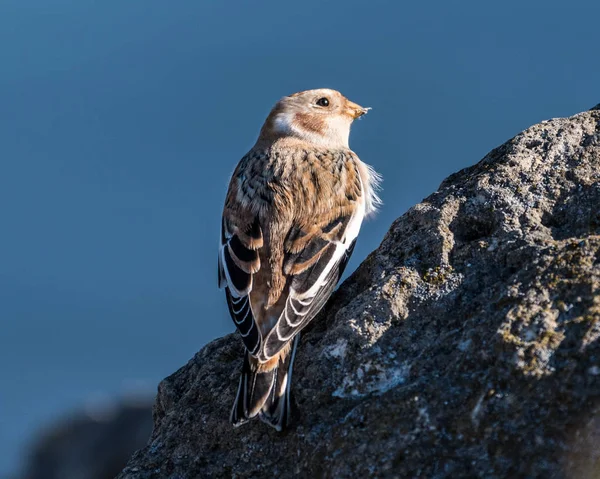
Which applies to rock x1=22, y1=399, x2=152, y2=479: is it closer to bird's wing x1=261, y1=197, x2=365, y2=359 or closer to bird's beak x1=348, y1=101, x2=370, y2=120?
bird's beak x1=348, y1=101, x2=370, y2=120

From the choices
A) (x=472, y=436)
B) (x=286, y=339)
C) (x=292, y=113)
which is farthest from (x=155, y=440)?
(x=292, y=113)

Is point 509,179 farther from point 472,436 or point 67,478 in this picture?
point 67,478

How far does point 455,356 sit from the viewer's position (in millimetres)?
3359

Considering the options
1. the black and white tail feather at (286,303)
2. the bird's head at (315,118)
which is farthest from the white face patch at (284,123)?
the black and white tail feather at (286,303)

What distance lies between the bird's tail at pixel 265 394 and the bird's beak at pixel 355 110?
3.12 m

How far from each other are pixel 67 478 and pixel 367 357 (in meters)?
8.04

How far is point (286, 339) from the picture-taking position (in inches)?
160

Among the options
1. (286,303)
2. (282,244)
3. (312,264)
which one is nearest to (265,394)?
(286,303)

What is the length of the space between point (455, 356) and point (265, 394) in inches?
34.1

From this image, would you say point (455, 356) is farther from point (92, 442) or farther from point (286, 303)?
point (92, 442)

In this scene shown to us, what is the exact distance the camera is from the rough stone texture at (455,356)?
298 centimetres

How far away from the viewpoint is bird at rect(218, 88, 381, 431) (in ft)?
12.9

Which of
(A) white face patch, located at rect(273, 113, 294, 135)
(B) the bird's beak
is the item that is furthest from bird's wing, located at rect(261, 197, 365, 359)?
(B) the bird's beak

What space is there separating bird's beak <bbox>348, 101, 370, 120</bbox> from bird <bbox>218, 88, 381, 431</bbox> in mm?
560
